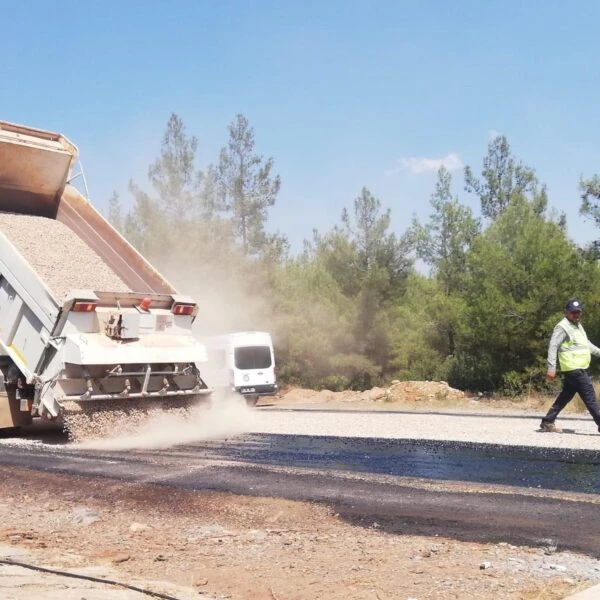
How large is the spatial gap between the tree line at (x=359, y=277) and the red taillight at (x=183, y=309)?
13.2 meters

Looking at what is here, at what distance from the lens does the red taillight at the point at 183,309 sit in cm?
1119

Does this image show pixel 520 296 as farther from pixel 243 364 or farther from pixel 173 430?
pixel 173 430

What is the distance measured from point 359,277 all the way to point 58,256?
Result: 965 inches

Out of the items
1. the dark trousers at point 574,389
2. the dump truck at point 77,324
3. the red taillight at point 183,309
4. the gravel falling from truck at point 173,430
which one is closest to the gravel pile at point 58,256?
the dump truck at point 77,324

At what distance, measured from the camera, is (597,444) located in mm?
8797

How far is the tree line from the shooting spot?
25.2m

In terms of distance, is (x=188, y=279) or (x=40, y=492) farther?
(x=188, y=279)

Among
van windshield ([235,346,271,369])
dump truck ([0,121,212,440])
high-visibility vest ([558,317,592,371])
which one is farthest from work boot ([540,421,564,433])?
van windshield ([235,346,271,369])

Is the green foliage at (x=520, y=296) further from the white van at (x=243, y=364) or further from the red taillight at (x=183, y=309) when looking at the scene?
the red taillight at (x=183, y=309)

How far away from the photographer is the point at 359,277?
115ft

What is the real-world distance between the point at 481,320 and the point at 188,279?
987cm

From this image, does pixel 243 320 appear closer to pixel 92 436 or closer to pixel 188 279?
pixel 188 279

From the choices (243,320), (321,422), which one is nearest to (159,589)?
(321,422)

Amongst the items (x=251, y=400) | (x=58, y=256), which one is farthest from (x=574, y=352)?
(x=251, y=400)
